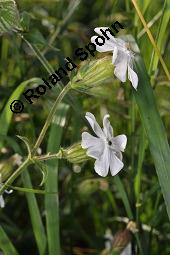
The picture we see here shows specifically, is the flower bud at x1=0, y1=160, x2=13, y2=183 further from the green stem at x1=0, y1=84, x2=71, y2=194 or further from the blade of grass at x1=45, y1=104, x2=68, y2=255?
the green stem at x1=0, y1=84, x2=71, y2=194

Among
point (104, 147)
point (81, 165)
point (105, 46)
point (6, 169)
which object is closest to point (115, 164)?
point (104, 147)

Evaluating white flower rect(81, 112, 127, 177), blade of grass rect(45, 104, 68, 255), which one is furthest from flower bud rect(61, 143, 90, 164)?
blade of grass rect(45, 104, 68, 255)

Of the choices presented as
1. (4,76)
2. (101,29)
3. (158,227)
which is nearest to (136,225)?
(158,227)

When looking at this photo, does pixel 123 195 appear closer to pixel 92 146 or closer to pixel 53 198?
pixel 53 198

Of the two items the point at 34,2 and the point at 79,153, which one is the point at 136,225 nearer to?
the point at 79,153

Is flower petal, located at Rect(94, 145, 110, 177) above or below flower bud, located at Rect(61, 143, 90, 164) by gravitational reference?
below

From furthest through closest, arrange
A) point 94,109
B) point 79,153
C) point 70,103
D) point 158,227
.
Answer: point 94,109, point 158,227, point 70,103, point 79,153
